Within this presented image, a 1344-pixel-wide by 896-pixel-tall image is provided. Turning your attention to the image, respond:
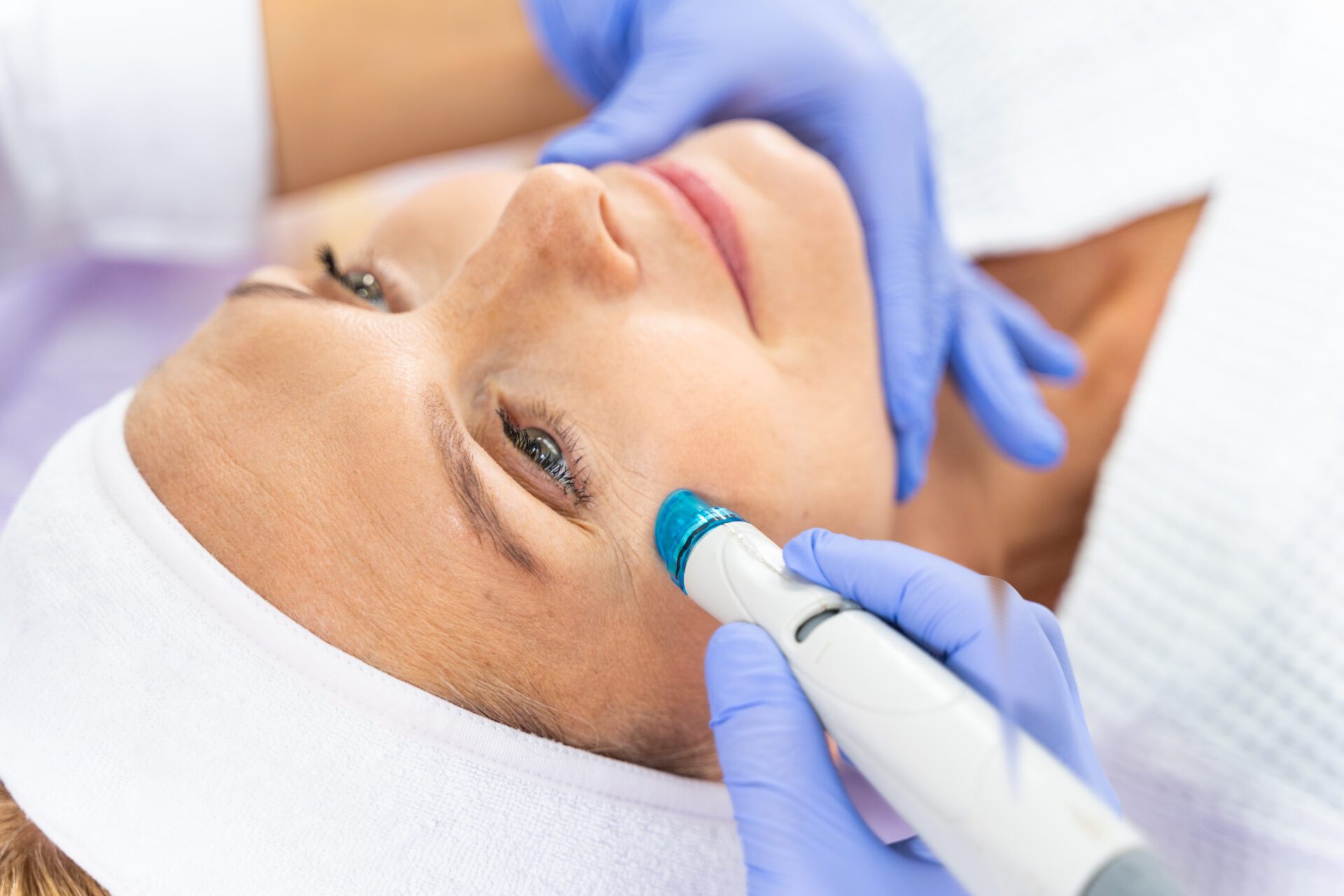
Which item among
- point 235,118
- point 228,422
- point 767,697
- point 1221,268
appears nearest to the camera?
point 767,697

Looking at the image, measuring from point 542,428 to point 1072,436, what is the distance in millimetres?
842

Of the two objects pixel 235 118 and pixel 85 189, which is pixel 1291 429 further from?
pixel 85 189

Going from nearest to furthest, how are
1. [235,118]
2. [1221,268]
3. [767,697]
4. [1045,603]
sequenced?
[767,697], [1221,268], [1045,603], [235,118]

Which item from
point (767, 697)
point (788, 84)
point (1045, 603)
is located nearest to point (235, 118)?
point (788, 84)

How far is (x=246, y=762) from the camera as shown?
70 cm

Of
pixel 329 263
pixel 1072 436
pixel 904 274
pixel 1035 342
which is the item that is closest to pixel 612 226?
pixel 329 263

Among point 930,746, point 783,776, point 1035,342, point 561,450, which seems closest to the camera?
point 930,746

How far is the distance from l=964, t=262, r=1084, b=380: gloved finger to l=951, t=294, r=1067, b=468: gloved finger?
1.9 inches

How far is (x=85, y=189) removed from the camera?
1.49 m

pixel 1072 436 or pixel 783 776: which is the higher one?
pixel 783 776

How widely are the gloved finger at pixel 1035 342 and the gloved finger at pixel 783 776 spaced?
786 mm

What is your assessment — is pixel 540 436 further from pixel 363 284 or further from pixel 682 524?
pixel 363 284

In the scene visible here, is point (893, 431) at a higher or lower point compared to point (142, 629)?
lower

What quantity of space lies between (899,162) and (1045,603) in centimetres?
64
